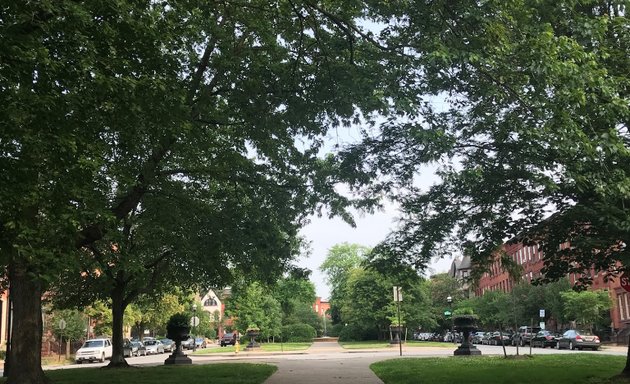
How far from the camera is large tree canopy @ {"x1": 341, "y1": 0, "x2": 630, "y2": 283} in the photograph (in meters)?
8.41

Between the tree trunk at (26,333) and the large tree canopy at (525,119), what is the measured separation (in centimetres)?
745

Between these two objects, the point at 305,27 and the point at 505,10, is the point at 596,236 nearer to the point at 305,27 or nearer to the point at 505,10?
the point at 505,10

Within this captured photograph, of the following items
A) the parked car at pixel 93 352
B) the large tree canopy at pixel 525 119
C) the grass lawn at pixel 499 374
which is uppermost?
the large tree canopy at pixel 525 119

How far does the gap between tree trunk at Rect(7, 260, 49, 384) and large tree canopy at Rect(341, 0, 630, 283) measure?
745 cm

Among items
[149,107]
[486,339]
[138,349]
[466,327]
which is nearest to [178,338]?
[466,327]

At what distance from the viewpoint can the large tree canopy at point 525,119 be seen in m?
8.41

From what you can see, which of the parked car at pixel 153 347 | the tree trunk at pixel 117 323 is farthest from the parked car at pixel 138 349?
the tree trunk at pixel 117 323

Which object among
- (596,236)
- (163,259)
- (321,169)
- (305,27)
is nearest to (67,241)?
(305,27)

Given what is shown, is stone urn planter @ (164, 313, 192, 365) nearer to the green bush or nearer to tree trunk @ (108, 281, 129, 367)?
tree trunk @ (108, 281, 129, 367)

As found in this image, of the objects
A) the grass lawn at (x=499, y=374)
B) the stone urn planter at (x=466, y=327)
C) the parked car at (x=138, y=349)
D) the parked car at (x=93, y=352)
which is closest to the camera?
the grass lawn at (x=499, y=374)

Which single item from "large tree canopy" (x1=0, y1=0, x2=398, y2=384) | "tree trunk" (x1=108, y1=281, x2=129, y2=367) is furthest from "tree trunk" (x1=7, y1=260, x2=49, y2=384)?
"tree trunk" (x1=108, y1=281, x2=129, y2=367)

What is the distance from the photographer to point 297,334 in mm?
77500

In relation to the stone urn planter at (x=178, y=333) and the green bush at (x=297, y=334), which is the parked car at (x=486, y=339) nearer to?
the green bush at (x=297, y=334)

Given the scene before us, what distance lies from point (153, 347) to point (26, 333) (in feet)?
138
